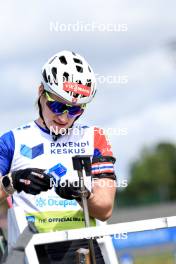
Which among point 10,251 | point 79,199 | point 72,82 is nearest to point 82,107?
point 72,82

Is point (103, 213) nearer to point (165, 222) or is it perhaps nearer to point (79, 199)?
point (79, 199)

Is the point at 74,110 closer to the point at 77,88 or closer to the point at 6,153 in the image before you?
the point at 77,88

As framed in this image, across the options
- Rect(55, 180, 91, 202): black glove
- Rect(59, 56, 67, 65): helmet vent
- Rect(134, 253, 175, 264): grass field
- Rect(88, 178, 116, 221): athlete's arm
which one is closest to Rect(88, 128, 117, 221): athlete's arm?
Rect(88, 178, 116, 221): athlete's arm

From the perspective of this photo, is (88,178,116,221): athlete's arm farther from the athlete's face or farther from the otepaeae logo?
the athlete's face

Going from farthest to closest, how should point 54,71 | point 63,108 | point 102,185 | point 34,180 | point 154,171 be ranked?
1. point 154,171
2. point 54,71
3. point 63,108
4. point 102,185
5. point 34,180

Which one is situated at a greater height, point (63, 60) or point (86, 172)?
point (63, 60)

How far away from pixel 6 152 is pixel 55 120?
0.49 metres

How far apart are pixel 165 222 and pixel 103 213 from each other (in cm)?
114

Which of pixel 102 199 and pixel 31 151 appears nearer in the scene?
pixel 102 199

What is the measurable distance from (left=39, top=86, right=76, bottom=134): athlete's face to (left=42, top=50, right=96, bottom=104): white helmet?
110 millimetres

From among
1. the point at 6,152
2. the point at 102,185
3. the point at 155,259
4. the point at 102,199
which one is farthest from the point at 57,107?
the point at 155,259

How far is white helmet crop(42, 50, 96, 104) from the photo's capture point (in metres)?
6.62

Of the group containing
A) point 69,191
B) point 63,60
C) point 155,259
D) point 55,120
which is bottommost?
point 155,259

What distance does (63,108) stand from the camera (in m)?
6.70
